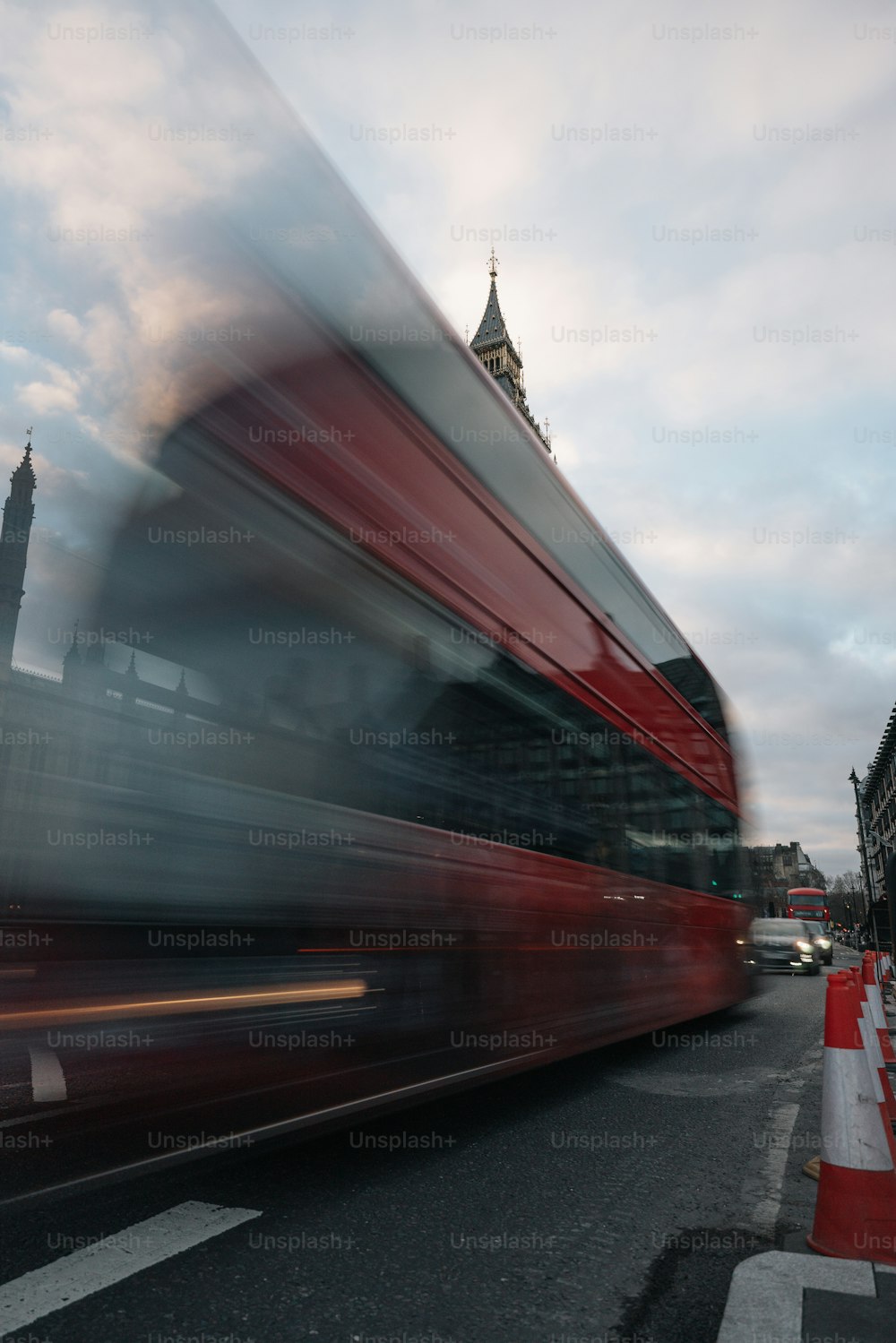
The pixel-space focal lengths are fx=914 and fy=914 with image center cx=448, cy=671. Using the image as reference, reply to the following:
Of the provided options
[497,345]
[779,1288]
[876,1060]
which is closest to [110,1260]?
[779,1288]

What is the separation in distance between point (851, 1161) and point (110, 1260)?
7.51 feet

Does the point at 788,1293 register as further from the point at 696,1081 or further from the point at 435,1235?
the point at 696,1081

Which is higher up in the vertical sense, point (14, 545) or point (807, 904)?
point (14, 545)

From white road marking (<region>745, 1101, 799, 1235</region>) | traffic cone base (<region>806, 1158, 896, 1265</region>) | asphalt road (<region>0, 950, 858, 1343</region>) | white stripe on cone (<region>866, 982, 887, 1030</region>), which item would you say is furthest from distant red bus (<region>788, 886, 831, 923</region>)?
traffic cone base (<region>806, 1158, 896, 1265</region>)

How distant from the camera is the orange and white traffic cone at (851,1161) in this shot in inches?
110

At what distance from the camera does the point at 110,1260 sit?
2.67 metres

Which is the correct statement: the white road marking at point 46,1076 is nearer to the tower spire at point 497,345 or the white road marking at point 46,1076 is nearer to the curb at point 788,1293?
the curb at point 788,1293

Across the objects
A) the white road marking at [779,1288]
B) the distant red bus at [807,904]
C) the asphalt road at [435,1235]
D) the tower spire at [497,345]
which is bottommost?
the asphalt road at [435,1235]

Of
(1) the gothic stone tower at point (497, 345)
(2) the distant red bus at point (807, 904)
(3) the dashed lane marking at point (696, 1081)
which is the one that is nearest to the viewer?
(3) the dashed lane marking at point (696, 1081)

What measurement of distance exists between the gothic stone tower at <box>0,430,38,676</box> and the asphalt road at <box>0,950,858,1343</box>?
1359 mm

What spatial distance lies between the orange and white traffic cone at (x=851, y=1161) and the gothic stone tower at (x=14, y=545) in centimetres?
281

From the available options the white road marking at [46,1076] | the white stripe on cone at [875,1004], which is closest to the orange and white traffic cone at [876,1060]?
the white stripe on cone at [875,1004]

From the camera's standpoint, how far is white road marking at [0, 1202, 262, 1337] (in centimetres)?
235

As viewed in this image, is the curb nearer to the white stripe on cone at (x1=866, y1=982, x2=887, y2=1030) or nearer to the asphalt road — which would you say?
the asphalt road
